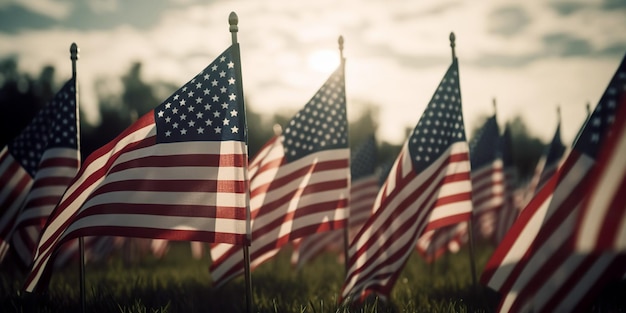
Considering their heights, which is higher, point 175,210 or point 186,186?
point 186,186

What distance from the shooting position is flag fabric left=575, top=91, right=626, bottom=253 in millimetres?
3447

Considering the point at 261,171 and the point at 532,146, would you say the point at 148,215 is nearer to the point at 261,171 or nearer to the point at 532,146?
the point at 261,171

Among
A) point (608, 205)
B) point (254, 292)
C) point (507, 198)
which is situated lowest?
point (254, 292)

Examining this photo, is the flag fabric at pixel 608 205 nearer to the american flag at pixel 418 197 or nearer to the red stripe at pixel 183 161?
the american flag at pixel 418 197

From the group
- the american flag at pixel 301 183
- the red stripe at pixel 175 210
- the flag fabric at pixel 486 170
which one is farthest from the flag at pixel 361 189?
the red stripe at pixel 175 210

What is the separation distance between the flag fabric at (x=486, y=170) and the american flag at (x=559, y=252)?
6.17 m

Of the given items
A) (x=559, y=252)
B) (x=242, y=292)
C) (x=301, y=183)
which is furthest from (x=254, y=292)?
(x=559, y=252)

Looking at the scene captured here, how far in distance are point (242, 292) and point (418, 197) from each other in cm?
438

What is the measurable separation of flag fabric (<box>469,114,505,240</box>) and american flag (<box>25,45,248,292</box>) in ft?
23.0

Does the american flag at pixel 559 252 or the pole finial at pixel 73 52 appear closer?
the american flag at pixel 559 252

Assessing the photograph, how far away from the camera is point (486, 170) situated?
37.8 ft

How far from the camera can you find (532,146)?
70.2m

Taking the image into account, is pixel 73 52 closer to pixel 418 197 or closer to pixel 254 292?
pixel 254 292

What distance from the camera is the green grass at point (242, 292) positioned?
767 centimetres
